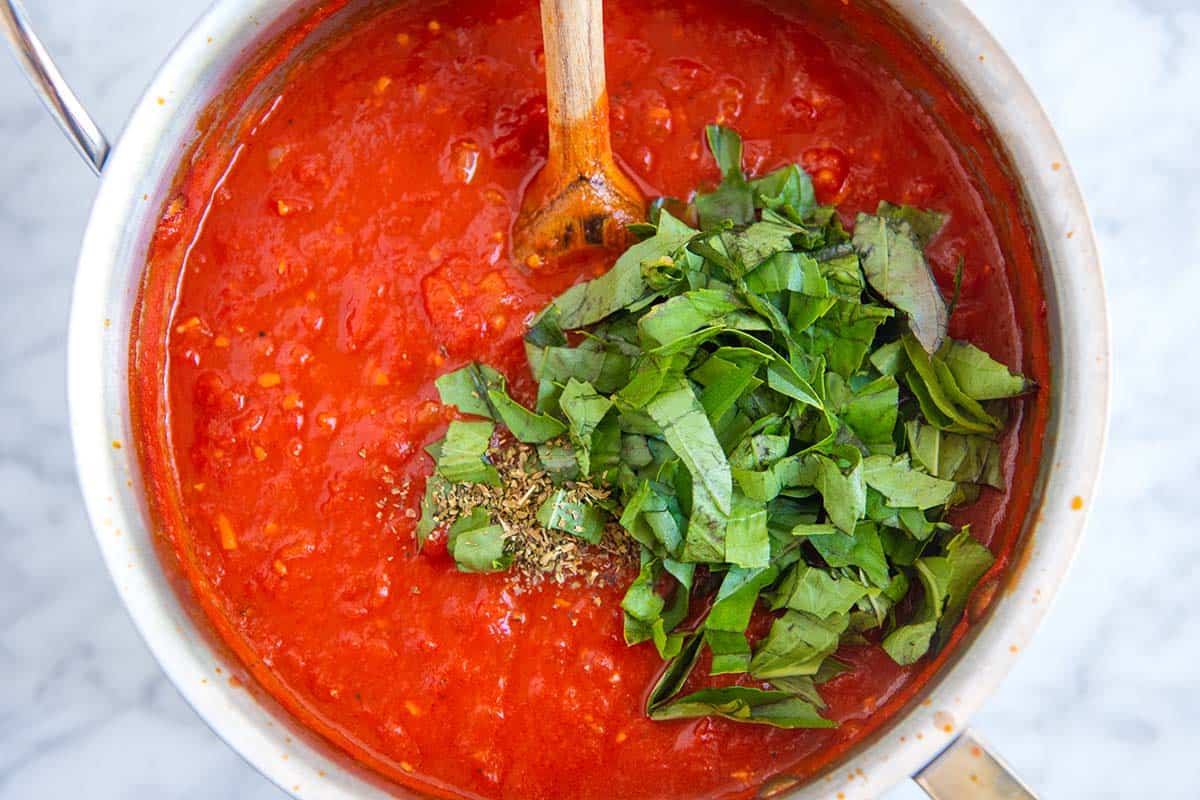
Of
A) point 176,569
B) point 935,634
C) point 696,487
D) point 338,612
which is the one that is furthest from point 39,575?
point 935,634

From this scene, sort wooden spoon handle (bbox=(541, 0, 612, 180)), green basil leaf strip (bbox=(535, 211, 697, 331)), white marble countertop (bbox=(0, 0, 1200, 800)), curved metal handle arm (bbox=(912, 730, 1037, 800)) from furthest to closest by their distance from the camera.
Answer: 1. white marble countertop (bbox=(0, 0, 1200, 800))
2. green basil leaf strip (bbox=(535, 211, 697, 331))
3. wooden spoon handle (bbox=(541, 0, 612, 180))
4. curved metal handle arm (bbox=(912, 730, 1037, 800))

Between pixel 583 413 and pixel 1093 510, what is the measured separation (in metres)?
1.00

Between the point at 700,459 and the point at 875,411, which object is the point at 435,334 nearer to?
the point at 700,459

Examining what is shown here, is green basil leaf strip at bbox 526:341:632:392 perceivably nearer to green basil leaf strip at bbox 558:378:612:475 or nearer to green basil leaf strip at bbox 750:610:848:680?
green basil leaf strip at bbox 558:378:612:475

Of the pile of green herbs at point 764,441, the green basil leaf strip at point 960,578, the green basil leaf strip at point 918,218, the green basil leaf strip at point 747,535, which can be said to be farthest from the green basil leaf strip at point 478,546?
the green basil leaf strip at point 918,218

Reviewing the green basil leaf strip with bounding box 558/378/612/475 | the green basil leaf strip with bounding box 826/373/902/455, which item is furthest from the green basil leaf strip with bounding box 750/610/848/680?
the green basil leaf strip with bounding box 558/378/612/475

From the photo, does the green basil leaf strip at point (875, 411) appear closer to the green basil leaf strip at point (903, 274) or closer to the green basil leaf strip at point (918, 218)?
the green basil leaf strip at point (903, 274)

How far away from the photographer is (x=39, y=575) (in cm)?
199

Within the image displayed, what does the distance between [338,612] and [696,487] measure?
0.58 m

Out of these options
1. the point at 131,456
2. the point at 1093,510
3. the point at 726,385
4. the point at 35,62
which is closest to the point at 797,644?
the point at 726,385

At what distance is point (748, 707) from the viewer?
1607 millimetres

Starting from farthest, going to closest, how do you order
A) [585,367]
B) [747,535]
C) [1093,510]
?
[1093,510] → [585,367] → [747,535]

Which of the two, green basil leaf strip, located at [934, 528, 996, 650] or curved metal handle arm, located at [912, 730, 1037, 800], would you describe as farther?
green basil leaf strip, located at [934, 528, 996, 650]

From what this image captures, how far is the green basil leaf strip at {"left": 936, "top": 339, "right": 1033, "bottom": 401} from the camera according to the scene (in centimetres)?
157
